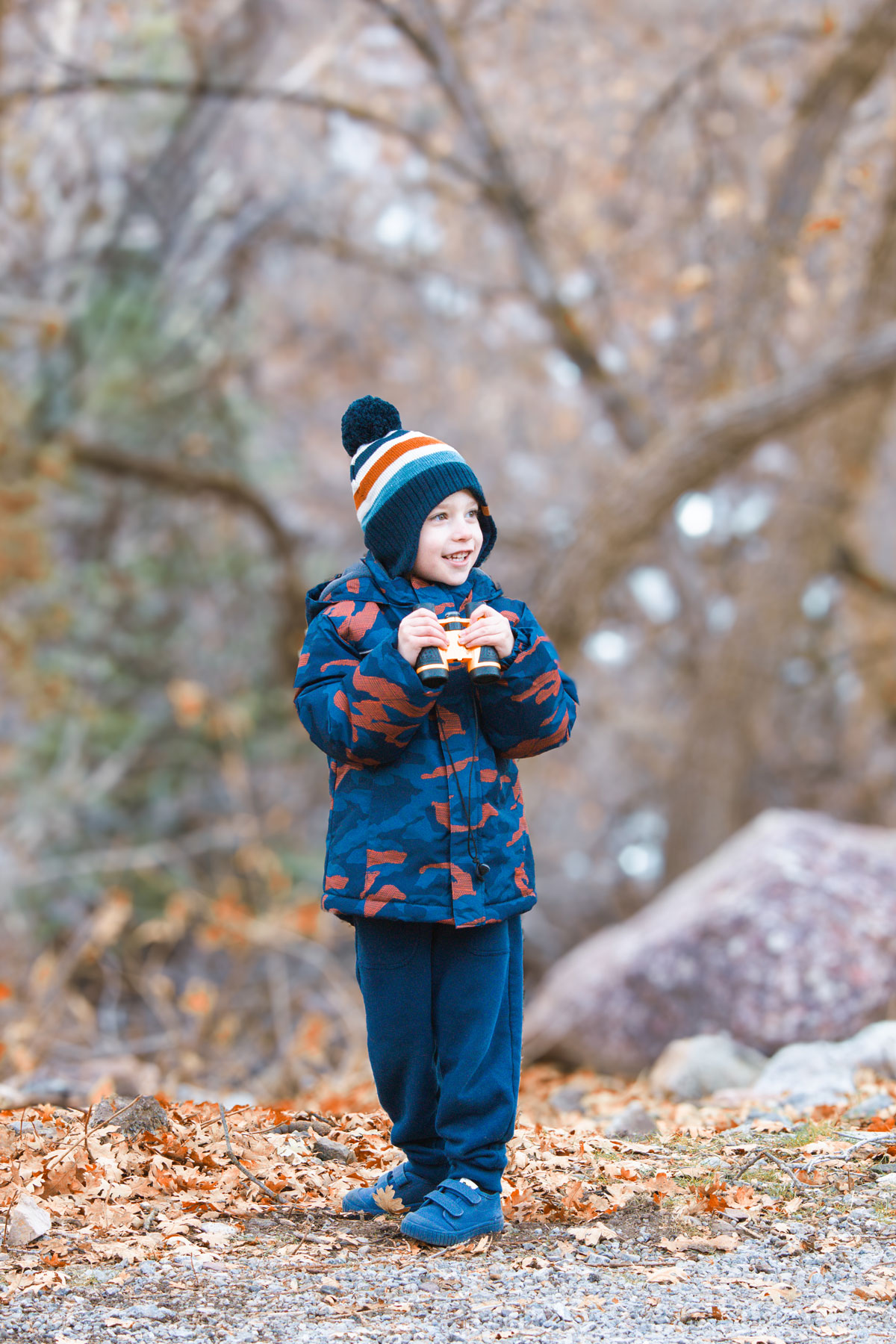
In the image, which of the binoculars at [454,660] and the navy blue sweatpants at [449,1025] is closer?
the binoculars at [454,660]

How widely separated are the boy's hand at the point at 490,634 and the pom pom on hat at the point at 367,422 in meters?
0.55

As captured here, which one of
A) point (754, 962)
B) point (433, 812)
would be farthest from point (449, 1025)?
point (754, 962)

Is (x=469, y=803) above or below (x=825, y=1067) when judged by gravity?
above

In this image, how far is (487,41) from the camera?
787 centimetres

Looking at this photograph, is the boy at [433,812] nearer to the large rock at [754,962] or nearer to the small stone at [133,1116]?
the small stone at [133,1116]

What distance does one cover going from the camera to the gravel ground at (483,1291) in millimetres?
2160

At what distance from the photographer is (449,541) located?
104 inches

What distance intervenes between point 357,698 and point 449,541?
415 millimetres

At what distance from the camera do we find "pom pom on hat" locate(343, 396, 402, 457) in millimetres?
2795

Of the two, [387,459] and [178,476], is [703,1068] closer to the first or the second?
[387,459]

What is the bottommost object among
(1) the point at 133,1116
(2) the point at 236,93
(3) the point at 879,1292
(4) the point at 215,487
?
(3) the point at 879,1292

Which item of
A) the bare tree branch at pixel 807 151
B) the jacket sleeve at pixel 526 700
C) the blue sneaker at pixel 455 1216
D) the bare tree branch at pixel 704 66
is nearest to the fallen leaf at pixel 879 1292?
the blue sneaker at pixel 455 1216

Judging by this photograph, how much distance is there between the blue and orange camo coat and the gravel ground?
67cm

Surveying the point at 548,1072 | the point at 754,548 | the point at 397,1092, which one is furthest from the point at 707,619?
the point at 397,1092
